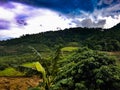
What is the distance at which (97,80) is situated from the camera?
87.4 ft

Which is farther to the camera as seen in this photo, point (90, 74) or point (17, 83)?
point (17, 83)

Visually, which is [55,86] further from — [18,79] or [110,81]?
[18,79]

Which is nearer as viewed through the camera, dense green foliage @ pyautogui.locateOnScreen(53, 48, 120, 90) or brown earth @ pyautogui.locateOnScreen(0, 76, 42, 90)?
dense green foliage @ pyautogui.locateOnScreen(53, 48, 120, 90)

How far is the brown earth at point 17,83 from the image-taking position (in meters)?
63.8

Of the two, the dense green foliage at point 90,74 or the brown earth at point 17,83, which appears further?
the brown earth at point 17,83

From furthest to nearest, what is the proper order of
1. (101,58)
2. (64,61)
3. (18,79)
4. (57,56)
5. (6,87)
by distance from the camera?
(18,79) < (6,87) < (64,61) < (101,58) < (57,56)

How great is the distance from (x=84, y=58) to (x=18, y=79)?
42.6 meters

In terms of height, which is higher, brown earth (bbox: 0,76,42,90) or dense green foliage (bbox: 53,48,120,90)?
dense green foliage (bbox: 53,48,120,90)

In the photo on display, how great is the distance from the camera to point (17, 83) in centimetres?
6550

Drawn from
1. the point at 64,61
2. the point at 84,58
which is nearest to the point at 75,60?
the point at 84,58

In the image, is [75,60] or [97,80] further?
[75,60]

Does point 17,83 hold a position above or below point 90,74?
below

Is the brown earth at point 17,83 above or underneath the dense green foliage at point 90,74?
underneath

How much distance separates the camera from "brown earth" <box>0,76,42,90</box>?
6385 cm
